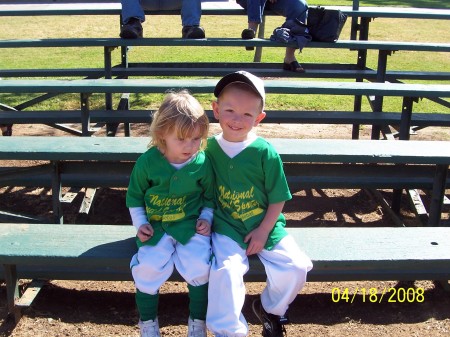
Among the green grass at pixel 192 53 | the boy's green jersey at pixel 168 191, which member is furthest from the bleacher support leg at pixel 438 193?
the green grass at pixel 192 53

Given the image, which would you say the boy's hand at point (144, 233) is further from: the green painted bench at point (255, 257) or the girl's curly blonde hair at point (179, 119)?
the girl's curly blonde hair at point (179, 119)

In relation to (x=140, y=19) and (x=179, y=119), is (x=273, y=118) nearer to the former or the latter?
(x=140, y=19)

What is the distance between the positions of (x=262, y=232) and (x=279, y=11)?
346 cm

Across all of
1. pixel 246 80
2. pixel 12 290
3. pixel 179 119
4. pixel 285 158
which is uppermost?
pixel 246 80

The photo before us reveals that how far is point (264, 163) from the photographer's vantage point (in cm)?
241

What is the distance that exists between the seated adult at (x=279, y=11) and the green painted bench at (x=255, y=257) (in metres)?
2.83

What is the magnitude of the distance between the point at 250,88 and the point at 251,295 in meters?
1.32

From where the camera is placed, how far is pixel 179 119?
7.70ft

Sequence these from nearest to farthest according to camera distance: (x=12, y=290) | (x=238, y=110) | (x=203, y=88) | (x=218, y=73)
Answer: (x=238, y=110), (x=12, y=290), (x=203, y=88), (x=218, y=73)

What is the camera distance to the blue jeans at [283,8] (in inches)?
208

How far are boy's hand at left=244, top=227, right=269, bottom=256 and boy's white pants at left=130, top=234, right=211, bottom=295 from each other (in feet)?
0.53

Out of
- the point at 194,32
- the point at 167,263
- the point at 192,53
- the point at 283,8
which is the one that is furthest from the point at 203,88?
the point at 192,53

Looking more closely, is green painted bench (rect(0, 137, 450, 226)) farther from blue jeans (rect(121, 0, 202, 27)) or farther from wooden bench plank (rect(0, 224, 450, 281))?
blue jeans (rect(121, 0, 202, 27))
